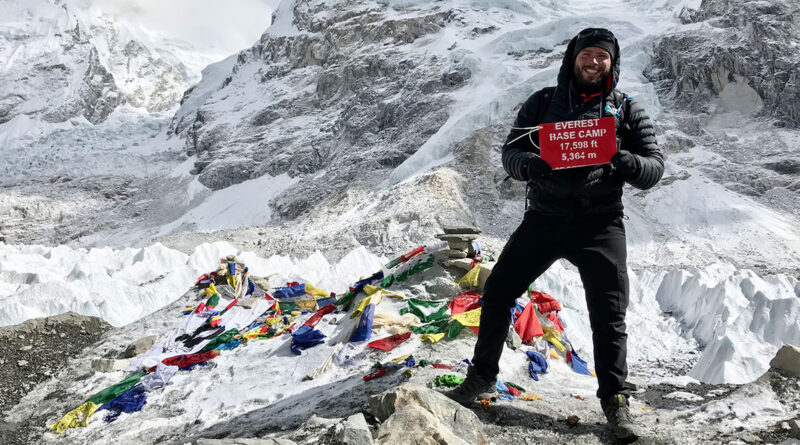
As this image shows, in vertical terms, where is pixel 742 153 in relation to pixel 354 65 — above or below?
below

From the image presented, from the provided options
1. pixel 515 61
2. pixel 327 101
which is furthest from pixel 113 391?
pixel 327 101

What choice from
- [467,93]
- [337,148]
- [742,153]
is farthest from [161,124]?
[742,153]

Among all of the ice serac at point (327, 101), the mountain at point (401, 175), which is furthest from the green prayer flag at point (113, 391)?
the ice serac at point (327, 101)

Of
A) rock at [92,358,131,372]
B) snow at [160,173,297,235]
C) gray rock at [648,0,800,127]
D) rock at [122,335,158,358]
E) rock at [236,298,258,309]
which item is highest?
gray rock at [648,0,800,127]

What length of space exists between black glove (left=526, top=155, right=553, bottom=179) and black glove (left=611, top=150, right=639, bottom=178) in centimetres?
36

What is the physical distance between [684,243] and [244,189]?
48027 mm

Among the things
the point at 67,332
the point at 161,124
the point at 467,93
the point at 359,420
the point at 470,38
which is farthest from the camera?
the point at 161,124

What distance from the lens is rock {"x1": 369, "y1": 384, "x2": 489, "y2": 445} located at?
2551mm

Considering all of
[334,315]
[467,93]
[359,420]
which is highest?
[467,93]

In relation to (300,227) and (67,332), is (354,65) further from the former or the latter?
(67,332)

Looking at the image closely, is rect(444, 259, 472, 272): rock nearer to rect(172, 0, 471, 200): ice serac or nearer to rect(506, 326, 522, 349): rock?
rect(506, 326, 522, 349): rock

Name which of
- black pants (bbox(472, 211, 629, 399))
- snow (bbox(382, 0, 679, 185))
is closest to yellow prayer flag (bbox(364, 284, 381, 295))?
black pants (bbox(472, 211, 629, 399))

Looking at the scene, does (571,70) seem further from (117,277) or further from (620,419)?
(117,277)

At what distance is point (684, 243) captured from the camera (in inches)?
1256
